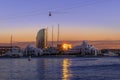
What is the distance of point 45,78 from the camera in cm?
7200

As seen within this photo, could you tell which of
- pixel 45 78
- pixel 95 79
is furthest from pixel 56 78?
pixel 95 79

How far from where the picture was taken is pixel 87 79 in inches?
2719

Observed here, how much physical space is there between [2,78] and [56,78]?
315 inches

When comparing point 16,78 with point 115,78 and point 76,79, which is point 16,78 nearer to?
point 76,79

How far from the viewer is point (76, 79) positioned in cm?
6994

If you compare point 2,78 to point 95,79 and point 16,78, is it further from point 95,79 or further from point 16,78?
point 95,79

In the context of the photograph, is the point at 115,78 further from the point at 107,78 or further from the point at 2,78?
the point at 2,78

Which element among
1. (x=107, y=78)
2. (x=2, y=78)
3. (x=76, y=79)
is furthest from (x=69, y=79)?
(x=2, y=78)

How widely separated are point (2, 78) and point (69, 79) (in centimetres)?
1008

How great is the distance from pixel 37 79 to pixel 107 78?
33.1ft

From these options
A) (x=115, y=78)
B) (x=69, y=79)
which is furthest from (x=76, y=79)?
(x=115, y=78)

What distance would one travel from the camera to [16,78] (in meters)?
72.1

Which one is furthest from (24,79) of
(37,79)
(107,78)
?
(107,78)

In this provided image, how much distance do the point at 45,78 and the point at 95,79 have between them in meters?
7.87
